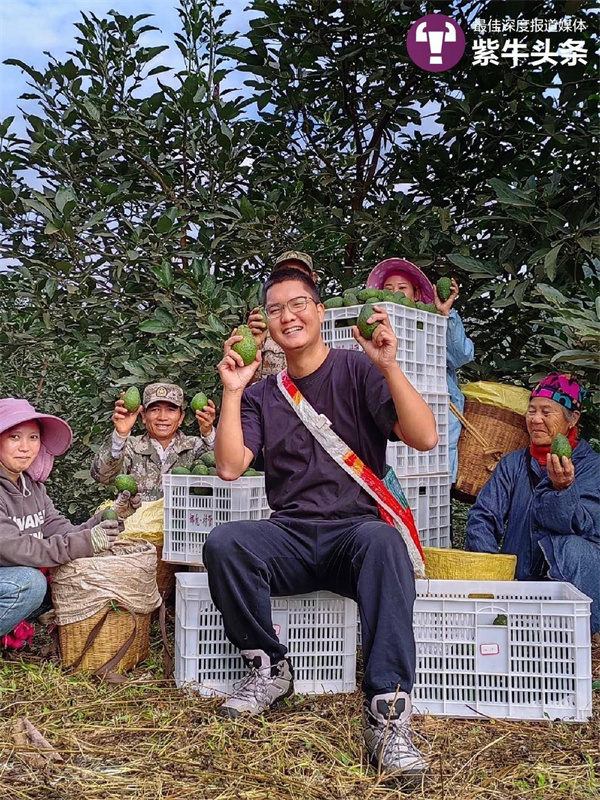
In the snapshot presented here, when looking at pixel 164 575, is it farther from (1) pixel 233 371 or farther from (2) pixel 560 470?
(2) pixel 560 470

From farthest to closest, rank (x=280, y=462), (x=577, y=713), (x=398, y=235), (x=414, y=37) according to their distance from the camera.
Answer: (x=398, y=235) → (x=414, y=37) → (x=280, y=462) → (x=577, y=713)

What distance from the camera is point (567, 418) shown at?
10.4ft

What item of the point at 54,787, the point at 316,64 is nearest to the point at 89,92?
the point at 316,64

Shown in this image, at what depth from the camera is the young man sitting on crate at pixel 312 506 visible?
2.17 m

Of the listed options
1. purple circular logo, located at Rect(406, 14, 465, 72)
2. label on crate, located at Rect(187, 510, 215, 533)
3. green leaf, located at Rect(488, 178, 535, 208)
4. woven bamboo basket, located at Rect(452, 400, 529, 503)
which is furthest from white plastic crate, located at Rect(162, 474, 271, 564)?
purple circular logo, located at Rect(406, 14, 465, 72)

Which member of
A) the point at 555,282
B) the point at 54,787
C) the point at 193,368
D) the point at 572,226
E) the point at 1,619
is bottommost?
the point at 54,787

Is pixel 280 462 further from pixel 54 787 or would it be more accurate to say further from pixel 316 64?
pixel 316 64

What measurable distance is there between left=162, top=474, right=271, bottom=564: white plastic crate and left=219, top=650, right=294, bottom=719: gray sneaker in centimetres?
74

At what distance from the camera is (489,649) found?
2445mm

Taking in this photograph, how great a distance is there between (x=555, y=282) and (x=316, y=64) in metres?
1.80

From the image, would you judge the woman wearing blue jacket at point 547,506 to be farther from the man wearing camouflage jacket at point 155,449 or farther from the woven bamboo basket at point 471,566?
the man wearing camouflage jacket at point 155,449

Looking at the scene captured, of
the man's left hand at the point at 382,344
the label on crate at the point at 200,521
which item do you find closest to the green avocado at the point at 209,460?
the label on crate at the point at 200,521

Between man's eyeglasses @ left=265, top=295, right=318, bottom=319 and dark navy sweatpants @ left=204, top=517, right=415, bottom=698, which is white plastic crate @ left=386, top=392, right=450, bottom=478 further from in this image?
man's eyeglasses @ left=265, top=295, right=318, bottom=319

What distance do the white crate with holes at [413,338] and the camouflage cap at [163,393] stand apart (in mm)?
825
